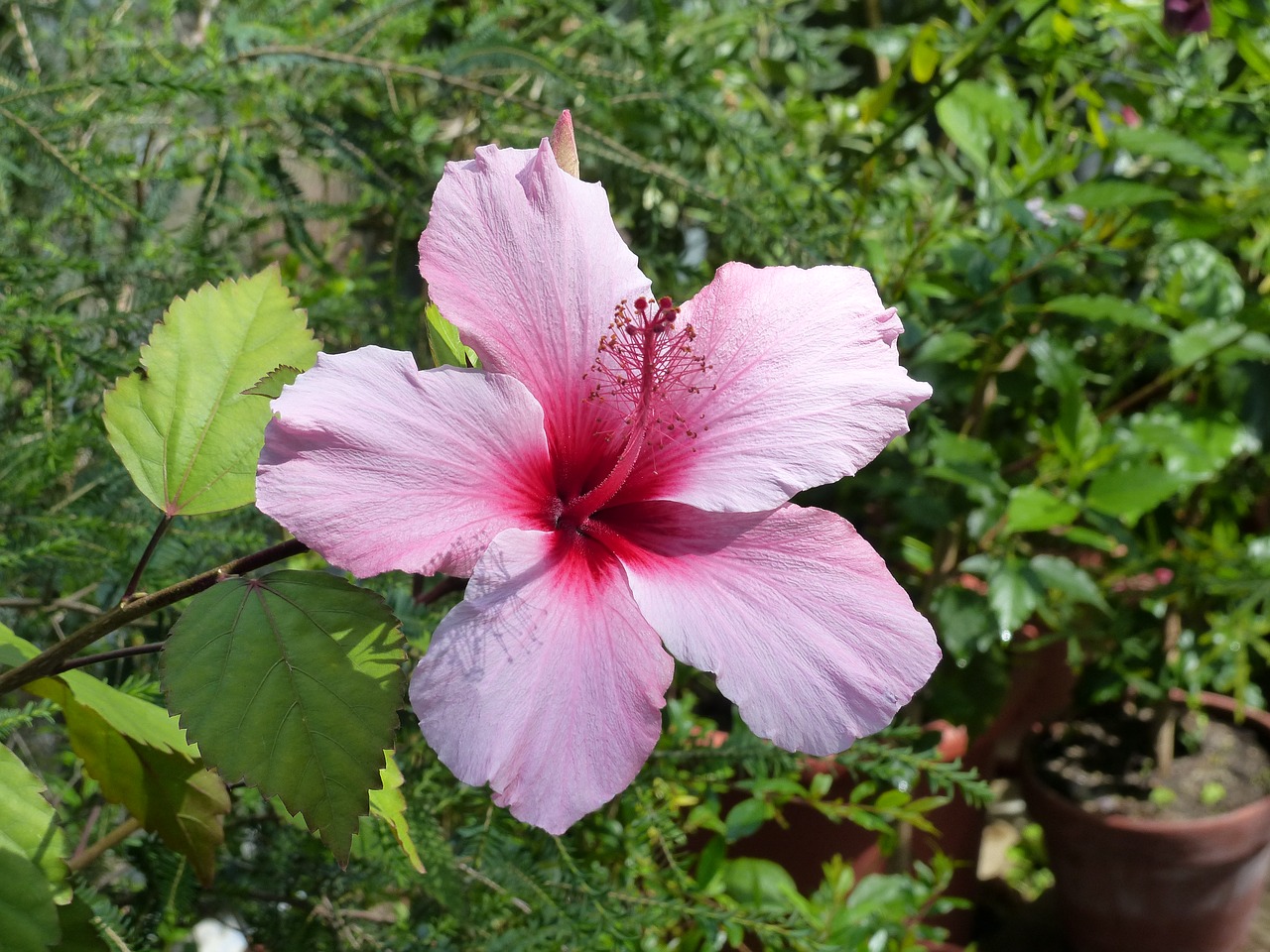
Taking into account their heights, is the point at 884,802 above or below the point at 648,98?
below

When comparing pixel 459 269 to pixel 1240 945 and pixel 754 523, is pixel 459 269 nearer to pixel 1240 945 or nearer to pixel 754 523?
pixel 754 523

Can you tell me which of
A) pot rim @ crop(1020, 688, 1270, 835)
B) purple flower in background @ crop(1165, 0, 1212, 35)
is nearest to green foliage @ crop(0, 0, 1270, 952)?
purple flower in background @ crop(1165, 0, 1212, 35)

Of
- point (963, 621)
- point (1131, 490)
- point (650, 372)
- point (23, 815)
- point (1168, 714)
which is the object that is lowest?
point (1168, 714)

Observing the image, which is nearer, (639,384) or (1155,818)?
(639,384)

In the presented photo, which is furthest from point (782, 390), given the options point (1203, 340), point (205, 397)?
point (1203, 340)

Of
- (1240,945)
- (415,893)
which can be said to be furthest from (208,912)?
(1240,945)

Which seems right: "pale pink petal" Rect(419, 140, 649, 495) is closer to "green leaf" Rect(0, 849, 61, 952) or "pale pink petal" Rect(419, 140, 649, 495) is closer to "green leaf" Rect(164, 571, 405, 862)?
"green leaf" Rect(164, 571, 405, 862)

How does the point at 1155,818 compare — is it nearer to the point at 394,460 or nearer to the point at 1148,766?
the point at 1148,766
